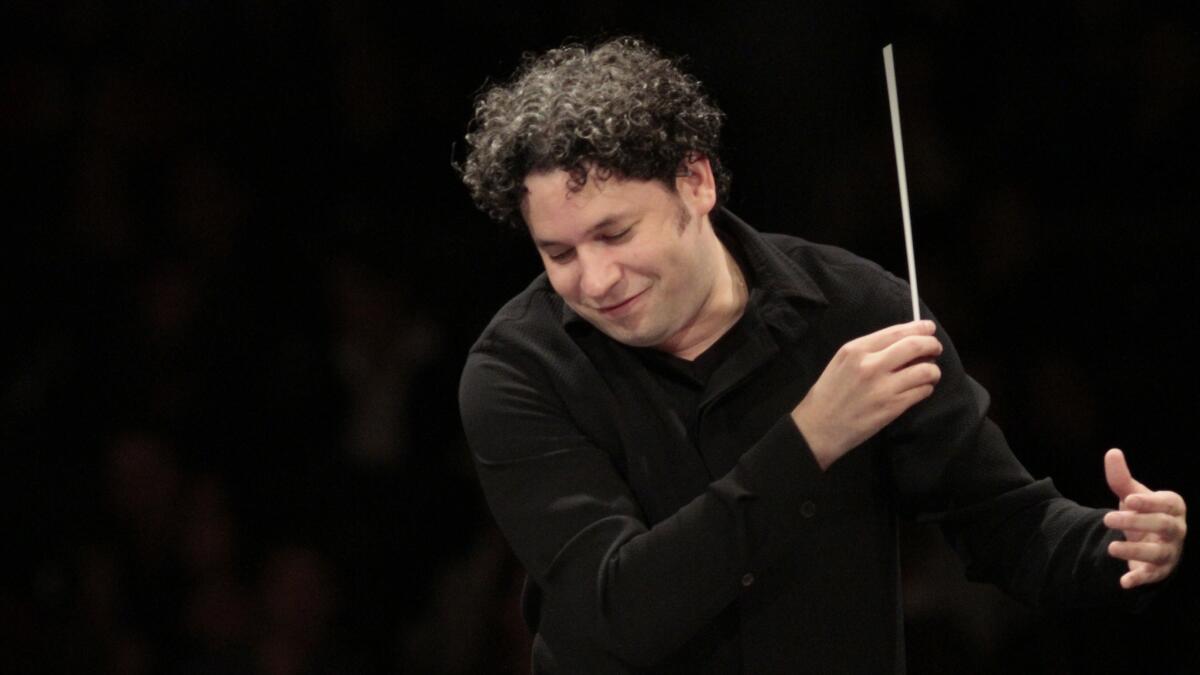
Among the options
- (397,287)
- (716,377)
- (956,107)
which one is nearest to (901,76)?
(956,107)

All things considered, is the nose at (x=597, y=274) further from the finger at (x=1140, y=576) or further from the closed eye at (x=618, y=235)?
the finger at (x=1140, y=576)

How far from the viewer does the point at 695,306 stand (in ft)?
5.35

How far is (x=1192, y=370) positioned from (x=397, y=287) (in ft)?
4.62

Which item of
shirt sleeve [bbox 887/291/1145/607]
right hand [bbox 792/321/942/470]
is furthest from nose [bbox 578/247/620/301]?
shirt sleeve [bbox 887/291/1145/607]

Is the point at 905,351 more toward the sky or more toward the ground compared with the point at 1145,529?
more toward the sky

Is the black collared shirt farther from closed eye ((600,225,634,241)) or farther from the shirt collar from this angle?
closed eye ((600,225,634,241))

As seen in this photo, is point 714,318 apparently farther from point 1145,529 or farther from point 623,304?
point 1145,529

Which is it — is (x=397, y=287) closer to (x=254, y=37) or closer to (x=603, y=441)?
(x=254, y=37)

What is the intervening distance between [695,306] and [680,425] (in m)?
0.12

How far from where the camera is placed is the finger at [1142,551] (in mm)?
1488

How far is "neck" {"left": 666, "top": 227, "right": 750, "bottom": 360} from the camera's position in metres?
1.67

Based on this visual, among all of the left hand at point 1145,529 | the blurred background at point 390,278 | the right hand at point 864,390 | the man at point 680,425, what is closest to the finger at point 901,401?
the right hand at point 864,390

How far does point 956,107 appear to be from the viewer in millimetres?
2910

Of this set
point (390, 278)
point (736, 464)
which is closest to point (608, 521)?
point (736, 464)
